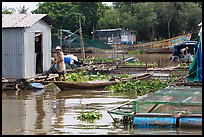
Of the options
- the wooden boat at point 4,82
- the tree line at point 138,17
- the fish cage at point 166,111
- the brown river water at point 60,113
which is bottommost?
the brown river water at point 60,113

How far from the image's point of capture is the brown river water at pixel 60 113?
9273 mm

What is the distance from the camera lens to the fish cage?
906 cm

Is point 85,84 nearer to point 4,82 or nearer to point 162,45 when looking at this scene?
point 4,82

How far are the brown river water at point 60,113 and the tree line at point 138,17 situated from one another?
3298 cm

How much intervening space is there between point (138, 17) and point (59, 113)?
39.0 m

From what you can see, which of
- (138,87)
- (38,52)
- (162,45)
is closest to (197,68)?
(138,87)

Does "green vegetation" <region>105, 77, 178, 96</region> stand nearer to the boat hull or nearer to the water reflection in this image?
the boat hull

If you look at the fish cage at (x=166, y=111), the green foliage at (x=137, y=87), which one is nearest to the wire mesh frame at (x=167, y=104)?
the fish cage at (x=166, y=111)

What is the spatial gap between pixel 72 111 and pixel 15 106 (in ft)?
6.57

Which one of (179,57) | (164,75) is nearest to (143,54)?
(179,57)

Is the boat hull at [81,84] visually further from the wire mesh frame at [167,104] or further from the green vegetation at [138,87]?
the wire mesh frame at [167,104]

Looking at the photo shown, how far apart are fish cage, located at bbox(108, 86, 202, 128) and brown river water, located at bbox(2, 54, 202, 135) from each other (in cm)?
13

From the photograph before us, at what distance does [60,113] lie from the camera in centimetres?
1152

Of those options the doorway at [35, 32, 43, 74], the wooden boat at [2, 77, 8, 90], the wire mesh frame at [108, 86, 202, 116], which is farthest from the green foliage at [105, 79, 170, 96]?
the wire mesh frame at [108, 86, 202, 116]
